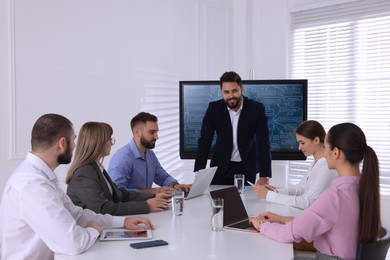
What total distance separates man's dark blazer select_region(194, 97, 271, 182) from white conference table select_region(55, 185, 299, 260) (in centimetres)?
138

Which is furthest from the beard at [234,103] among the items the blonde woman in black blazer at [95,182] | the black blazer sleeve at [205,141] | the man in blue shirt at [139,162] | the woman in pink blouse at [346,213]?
the woman in pink blouse at [346,213]

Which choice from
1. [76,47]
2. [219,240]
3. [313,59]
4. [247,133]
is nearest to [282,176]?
[313,59]

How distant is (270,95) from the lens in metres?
4.80

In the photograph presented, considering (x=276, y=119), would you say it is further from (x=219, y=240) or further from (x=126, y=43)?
(x=219, y=240)

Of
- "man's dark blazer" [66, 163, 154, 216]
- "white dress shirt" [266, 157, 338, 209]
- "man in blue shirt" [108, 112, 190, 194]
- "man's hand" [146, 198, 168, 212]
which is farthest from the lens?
"man in blue shirt" [108, 112, 190, 194]

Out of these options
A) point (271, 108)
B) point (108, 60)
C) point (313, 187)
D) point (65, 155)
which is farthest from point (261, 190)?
point (108, 60)

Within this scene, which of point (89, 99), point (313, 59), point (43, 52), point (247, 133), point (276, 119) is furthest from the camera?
point (313, 59)

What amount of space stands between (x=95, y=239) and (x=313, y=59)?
424cm

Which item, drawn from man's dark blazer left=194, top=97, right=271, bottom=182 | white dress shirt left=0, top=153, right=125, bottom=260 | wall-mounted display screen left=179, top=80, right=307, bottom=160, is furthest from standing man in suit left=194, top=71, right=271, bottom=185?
white dress shirt left=0, top=153, right=125, bottom=260

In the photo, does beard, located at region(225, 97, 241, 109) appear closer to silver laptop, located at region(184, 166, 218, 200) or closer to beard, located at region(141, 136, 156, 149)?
beard, located at region(141, 136, 156, 149)

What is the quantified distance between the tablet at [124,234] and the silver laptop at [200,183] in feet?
2.51

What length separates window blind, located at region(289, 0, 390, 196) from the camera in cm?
484

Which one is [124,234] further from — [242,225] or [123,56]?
[123,56]

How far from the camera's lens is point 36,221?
1.69 metres
